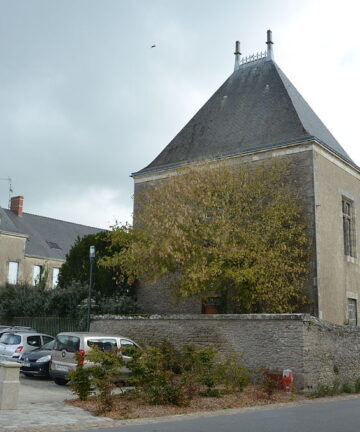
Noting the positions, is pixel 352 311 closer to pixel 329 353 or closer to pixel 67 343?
pixel 329 353

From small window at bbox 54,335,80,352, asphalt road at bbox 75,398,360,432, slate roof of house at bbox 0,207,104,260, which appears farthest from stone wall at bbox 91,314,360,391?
slate roof of house at bbox 0,207,104,260

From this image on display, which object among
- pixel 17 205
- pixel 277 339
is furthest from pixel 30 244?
pixel 277 339

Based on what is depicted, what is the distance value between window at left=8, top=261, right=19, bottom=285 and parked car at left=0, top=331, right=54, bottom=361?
18.2 meters

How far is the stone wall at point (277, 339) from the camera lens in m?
13.9

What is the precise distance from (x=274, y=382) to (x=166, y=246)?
590cm

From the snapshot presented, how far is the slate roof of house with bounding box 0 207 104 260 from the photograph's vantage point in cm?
3600

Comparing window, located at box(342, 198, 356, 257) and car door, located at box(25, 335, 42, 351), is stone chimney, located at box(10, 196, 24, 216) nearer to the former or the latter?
car door, located at box(25, 335, 42, 351)

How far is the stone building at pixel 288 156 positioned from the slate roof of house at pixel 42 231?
14166 millimetres

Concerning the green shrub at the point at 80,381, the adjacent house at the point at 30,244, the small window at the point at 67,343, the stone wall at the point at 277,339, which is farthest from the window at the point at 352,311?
the adjacent house at the point at 30,244

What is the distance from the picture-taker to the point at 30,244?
123 ft

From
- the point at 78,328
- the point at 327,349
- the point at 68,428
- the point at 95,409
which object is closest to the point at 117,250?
the point at 78,328

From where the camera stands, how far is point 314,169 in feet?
66.0

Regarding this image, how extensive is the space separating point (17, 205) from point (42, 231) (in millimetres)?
2793

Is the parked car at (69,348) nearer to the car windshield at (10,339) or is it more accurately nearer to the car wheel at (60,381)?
the car wheel at (60,381)
